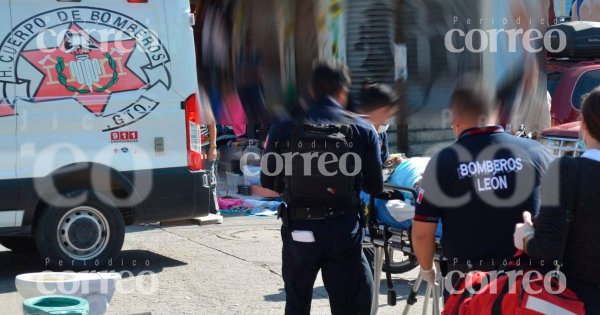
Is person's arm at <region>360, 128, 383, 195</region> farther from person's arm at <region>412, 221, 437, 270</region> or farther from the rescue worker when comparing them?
the rescue worker

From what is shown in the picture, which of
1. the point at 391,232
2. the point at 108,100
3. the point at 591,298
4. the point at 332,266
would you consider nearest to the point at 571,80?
the point at 108,100

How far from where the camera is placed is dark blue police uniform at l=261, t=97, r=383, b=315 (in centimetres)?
474

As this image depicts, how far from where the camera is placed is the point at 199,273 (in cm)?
788

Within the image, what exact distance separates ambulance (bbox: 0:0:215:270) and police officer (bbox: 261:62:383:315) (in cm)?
279

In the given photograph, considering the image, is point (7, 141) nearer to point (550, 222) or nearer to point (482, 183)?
point (482, 183)

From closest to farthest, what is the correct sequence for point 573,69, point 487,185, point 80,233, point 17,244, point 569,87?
point 487,185
point 80,233
point 17,244
point 569,87
point 573,69

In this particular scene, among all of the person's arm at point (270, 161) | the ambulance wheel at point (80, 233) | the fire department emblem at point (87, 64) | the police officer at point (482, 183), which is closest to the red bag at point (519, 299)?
the police officer at point (482, 183)

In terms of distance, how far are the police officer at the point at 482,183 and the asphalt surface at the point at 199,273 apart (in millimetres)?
2768

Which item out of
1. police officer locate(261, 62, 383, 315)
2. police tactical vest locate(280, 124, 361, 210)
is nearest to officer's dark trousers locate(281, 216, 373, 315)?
police officer locate(261, 62, 383, 315)

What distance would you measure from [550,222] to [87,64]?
4902 millimetres

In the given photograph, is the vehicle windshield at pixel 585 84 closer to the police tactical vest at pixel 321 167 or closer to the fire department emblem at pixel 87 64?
the fire department emblem at pixel 87 64

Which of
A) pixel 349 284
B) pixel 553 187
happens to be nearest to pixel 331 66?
pixel 553 187

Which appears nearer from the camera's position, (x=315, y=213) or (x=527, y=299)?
(x=527, y=299)

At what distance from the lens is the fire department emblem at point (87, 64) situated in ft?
23.4
